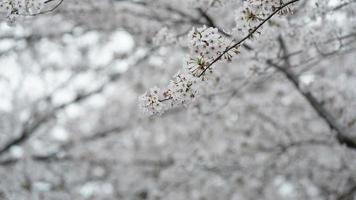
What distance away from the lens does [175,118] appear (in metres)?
11.0

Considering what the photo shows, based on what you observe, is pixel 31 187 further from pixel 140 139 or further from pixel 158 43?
pixel 140 139

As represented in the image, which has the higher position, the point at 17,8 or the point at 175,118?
the point at 17,8

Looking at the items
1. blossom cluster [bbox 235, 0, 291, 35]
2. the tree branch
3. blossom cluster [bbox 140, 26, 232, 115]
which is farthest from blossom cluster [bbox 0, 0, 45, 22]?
the tree branch

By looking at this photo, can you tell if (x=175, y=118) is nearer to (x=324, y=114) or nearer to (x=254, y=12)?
(x=324, y=114)

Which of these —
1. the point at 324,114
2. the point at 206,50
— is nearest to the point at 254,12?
the point at 206,50

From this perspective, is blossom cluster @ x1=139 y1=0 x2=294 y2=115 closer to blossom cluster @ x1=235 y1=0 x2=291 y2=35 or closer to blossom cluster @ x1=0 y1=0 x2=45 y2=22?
blossom cluster @ x1=235 y1=0 x2=291 y2=35

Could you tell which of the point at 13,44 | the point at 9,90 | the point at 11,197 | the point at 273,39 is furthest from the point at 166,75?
the point at 273,39

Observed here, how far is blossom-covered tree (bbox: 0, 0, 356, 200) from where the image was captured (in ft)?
18.7

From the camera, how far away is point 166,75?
11.0m

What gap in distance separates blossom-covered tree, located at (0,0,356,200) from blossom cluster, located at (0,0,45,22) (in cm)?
213

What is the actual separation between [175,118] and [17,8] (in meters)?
7.93

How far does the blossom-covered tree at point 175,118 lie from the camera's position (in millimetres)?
5691

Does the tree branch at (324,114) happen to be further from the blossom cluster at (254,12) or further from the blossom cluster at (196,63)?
the blossom cluster at (196,63)

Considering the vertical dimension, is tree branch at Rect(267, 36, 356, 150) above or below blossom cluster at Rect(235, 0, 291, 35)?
below
